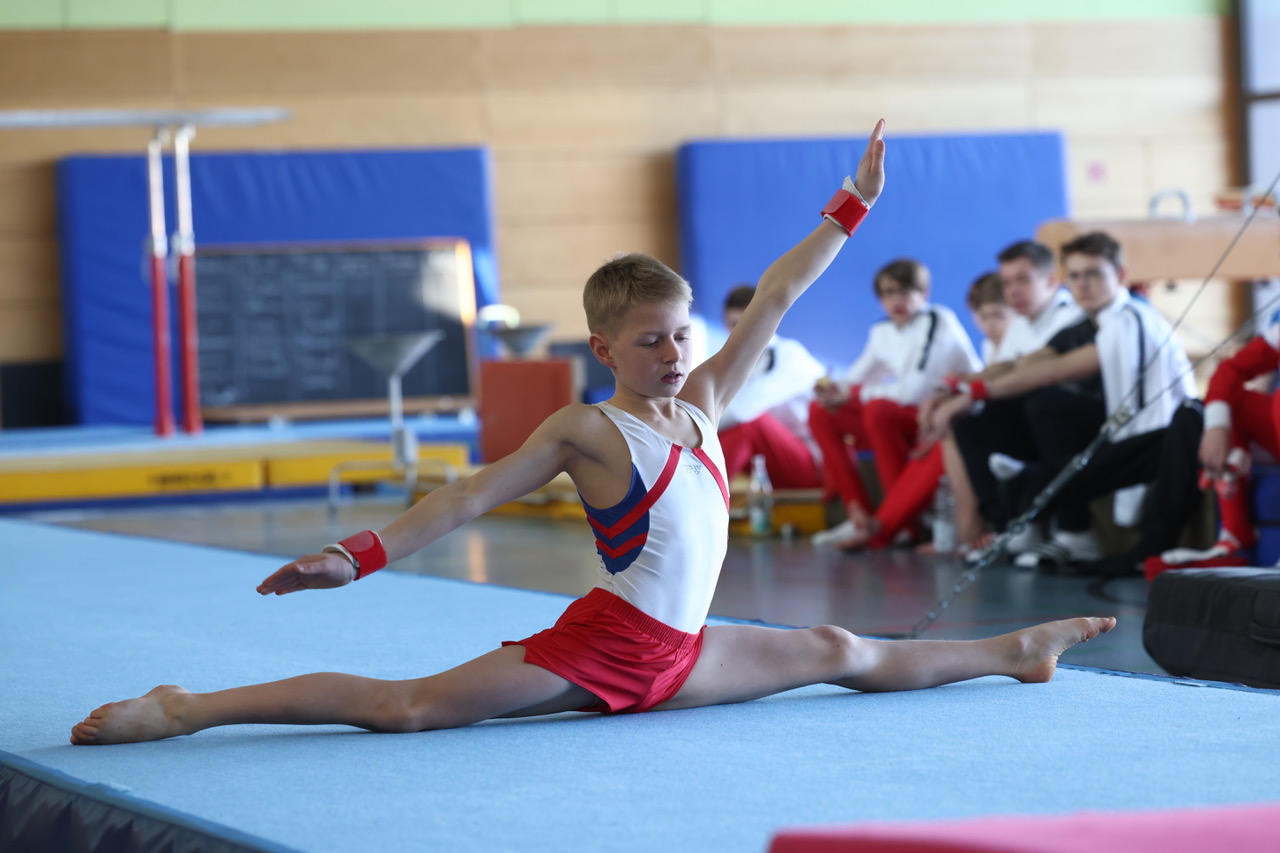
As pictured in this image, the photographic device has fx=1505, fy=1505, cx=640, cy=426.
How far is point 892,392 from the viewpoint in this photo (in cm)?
624

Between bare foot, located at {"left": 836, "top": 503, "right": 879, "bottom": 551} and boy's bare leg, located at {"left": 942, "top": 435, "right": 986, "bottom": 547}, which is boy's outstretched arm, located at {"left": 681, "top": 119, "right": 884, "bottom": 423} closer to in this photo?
boy's bare leg, located at {"left": 942, "top": 435, "right": 986, "bottom": 547}

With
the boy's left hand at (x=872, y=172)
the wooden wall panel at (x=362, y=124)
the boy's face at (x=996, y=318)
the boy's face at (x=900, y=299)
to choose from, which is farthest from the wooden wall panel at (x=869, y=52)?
the boy's left hand at (x=872, y=172)

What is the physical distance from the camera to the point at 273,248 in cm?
1072

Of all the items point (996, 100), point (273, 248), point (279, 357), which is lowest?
point (279, 357)

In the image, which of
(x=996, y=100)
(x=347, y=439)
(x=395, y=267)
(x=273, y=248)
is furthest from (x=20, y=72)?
(x=996, y=100)

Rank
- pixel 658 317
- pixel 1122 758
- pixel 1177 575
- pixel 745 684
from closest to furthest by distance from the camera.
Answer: pixel 1122 758
pixel 658 317
pixel 745 684
pixel 1177 575

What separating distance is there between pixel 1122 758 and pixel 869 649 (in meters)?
0.62

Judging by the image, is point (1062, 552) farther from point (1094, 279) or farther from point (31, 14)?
point (31, 14)

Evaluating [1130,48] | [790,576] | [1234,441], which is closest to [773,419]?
[790,576]

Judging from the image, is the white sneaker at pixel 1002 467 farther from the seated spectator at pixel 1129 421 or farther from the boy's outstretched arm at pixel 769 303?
the boy's outstretched arm at pixel 769 303

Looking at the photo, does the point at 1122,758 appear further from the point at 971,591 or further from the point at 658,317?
the point at 971,591

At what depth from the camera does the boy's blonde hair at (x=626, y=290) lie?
2.32 metres

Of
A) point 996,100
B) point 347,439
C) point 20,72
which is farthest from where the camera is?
point 996,100

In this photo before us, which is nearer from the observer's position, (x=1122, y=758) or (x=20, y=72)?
(x=1122, y=758)
